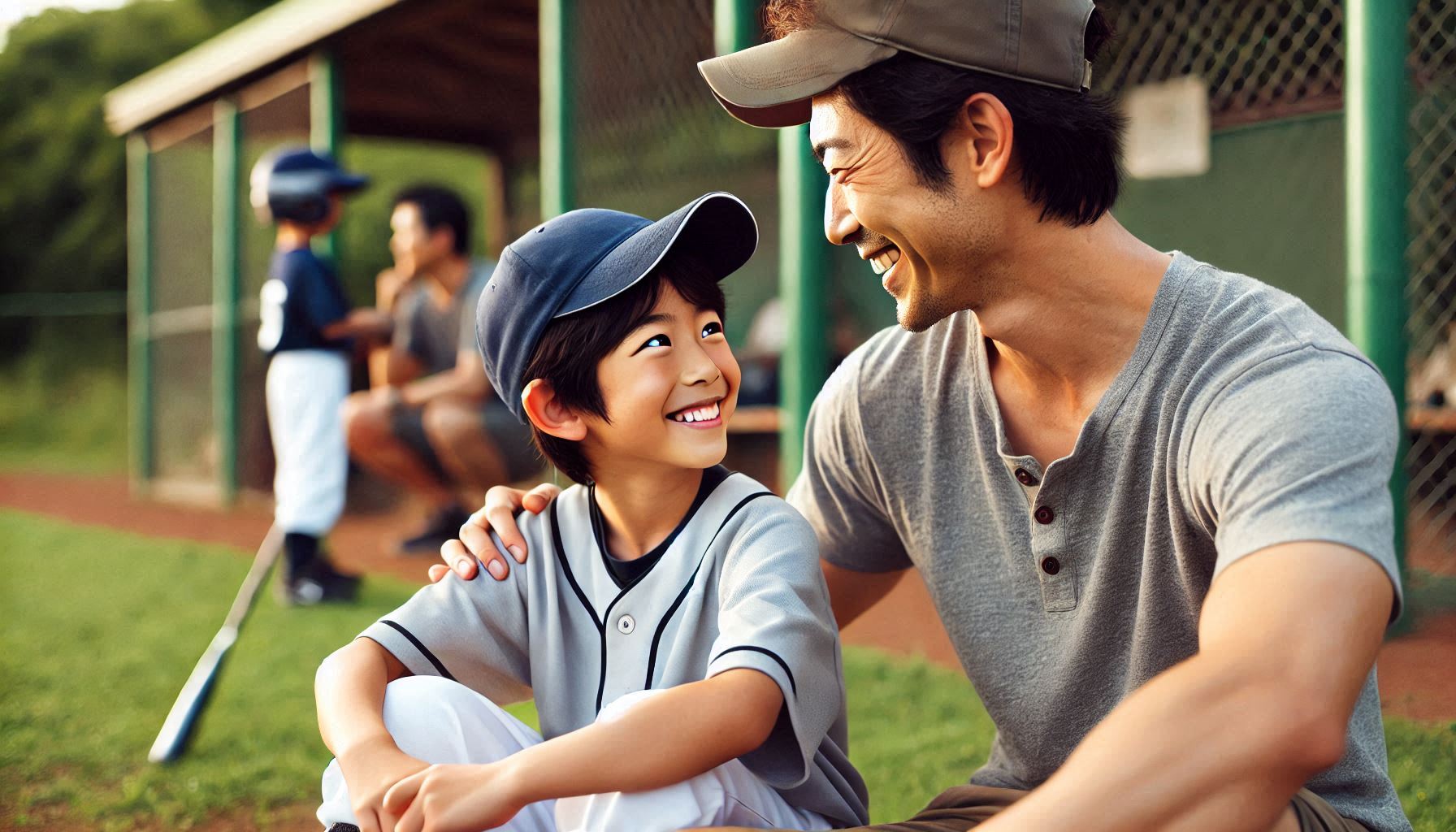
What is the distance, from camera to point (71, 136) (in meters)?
22.4

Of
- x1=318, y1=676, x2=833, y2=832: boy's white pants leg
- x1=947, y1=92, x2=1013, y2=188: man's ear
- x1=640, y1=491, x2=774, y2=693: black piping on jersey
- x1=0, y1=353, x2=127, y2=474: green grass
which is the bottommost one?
x1=0, y1=353, x2=127, y2=474: green grass

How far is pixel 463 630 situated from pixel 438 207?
4.98 m

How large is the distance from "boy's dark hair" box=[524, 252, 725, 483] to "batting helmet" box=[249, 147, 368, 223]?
14.0ft

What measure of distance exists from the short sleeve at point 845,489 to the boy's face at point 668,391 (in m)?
0.23

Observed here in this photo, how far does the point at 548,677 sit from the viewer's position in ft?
5.82

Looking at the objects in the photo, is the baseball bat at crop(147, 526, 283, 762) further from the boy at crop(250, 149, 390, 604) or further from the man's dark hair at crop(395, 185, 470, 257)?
the man's dark hair at crop(395, 185, 470, 257)

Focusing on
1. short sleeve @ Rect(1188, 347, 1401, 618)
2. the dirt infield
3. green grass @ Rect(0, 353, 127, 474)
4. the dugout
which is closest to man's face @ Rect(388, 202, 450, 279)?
the dugout

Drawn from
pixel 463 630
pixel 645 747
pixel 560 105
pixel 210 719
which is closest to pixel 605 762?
pixel 645 747

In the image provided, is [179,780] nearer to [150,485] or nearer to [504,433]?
[504,433]

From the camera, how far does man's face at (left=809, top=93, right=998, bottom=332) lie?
1.72 metres

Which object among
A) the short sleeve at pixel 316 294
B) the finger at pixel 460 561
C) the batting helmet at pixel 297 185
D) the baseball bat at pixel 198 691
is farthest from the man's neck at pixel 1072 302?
the batting helmet at pixel 297 185

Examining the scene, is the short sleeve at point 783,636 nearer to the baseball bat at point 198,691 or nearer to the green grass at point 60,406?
the baseball bat at point 198,691

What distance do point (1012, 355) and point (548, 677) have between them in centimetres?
74

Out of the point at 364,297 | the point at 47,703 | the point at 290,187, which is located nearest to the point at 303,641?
the point at 47,703
